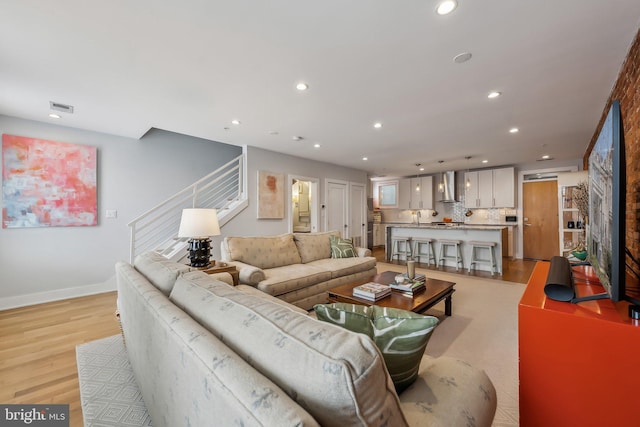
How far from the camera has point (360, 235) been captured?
7512mm

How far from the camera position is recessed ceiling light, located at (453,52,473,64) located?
6.91 ft

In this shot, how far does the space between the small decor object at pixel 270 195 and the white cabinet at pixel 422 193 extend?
478cm

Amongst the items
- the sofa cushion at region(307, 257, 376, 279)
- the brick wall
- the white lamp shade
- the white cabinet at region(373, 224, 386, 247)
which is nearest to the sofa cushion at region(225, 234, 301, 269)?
the sofa cushion at region(307, 257, 376, 279)

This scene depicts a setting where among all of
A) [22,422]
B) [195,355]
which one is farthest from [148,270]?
[195,355]

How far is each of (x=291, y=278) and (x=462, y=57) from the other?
2.61m

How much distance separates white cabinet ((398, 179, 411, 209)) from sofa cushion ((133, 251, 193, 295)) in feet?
25.6

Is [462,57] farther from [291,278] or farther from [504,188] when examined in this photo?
[504,188]

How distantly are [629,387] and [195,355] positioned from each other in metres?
1.55

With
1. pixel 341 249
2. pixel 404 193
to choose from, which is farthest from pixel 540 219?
pixel 341 249

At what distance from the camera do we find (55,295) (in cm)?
369

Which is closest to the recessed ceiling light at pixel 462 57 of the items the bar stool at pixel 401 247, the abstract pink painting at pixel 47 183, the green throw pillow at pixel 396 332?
the green throw pillow at pixel 396 332

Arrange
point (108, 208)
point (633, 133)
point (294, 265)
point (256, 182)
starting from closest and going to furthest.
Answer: point (633, 133) → point (294, 265) → point (108, 208) → point (256, 182)

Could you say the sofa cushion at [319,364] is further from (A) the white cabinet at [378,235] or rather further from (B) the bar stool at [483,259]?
(A) the white cabinet at [378,235]

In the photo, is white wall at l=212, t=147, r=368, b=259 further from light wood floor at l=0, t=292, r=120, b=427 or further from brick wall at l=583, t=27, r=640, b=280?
brick wall at l=583, t=27, r=640, b=280
